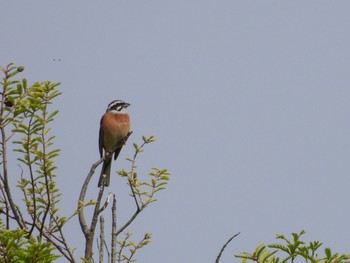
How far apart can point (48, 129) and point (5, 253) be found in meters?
1.33

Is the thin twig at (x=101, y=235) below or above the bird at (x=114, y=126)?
below

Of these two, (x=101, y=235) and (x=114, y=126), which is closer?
(x=101, y=235)

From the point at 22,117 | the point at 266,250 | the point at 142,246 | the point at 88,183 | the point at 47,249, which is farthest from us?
the point at 142,246

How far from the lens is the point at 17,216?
451 cm

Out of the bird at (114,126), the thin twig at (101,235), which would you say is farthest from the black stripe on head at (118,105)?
the thin twig at (101,235)

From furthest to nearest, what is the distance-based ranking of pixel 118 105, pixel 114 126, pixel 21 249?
pixel 118 105
pixel 114 126
pixel 21 249

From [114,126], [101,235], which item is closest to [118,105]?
[114,126]

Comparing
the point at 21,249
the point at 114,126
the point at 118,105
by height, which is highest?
the point at 118,105

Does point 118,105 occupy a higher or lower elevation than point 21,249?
higher

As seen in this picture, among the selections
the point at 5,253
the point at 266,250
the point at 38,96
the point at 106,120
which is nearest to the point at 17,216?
the point at 5,253

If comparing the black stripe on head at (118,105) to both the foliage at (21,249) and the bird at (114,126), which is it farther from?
the foliage at (21,249)

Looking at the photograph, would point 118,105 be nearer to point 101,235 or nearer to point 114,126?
point 114,126

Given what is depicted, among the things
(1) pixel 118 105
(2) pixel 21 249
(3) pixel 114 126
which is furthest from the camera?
(1) pixel 118 105

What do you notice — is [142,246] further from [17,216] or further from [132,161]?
[17,216]
